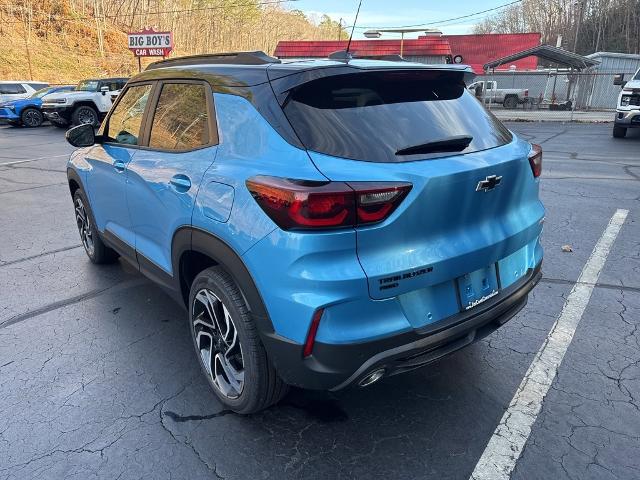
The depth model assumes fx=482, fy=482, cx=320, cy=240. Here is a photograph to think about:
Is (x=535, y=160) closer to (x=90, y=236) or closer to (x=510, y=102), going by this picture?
(x=90, y=236)

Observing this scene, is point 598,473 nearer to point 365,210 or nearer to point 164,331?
point 365,210

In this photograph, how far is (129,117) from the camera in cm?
354

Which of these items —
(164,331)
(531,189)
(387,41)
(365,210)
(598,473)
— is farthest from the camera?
(387,41)

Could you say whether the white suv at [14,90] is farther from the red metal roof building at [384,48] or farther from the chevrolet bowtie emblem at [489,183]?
the chevrolet bowtie emblem at [489,183]

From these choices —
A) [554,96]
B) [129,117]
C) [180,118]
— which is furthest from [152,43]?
[180,118]

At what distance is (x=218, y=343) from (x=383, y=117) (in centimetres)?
145

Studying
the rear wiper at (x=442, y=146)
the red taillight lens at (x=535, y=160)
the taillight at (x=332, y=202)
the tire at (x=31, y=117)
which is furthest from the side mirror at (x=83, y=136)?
the tire at (x=31, y=117)

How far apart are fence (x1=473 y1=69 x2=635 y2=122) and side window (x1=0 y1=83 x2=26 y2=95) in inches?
803

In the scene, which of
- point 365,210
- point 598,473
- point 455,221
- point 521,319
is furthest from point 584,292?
point 365,210

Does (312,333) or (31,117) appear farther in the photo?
(31,117)

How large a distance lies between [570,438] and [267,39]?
240 feet

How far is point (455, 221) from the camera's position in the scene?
86.0 inches

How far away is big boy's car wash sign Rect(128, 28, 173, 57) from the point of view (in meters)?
26.4

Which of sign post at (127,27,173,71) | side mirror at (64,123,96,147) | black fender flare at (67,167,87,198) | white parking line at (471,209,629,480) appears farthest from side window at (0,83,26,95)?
white parking line at (471,209,629,480)
